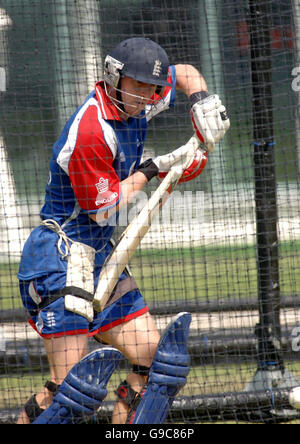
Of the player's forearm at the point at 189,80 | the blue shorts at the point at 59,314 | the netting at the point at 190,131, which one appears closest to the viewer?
the blue shorts at the point at 59,314

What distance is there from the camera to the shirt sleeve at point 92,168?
8.91 feet

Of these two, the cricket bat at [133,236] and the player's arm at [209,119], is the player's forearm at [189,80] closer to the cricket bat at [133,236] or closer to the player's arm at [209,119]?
the player's arm at [209,119]

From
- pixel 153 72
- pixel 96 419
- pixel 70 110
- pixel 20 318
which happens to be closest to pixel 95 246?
pixel 153 72

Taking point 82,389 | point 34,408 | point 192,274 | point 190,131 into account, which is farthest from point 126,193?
point 192,274

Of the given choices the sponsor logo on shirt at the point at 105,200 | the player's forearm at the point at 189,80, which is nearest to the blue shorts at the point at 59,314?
the sponsor logo on shirt at the point at 105,200

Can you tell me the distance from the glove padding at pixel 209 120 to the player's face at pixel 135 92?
232mm

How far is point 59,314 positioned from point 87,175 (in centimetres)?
60

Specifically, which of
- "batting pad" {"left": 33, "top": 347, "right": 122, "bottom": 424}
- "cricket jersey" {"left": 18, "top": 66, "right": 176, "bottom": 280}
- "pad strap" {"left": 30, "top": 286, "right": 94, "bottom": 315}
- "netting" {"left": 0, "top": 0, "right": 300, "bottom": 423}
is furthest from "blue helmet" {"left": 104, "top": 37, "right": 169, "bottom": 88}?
"batting pad" {"left": 33, "top": 347, "right": 122, "bottom": 424}

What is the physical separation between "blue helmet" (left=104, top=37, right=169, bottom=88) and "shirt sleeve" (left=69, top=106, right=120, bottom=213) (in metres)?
0.19

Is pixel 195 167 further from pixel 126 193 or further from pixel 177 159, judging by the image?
pixel 126 193

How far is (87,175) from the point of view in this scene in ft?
8.95

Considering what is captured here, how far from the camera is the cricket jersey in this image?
273 cm

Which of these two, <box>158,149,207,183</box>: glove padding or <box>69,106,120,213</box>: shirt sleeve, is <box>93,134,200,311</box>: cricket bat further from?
<box>69,106,120,213</box>: shirt sleeve
